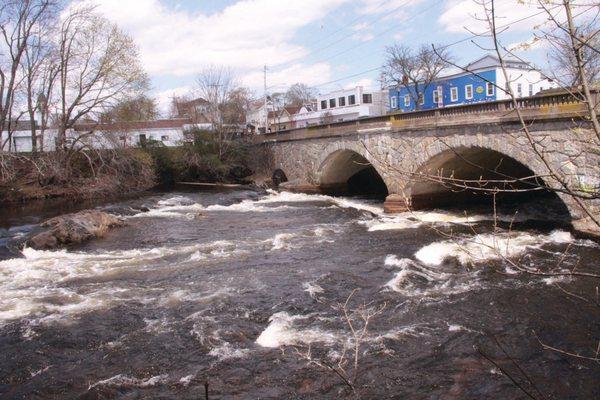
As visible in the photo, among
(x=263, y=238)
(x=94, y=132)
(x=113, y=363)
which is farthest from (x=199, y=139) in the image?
(x=113, y=363)

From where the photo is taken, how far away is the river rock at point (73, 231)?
14.2 m

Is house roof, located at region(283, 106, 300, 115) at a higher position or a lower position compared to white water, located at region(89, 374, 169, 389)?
higher

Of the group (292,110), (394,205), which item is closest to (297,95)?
(292,110)

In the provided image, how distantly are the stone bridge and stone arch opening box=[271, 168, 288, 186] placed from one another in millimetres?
48

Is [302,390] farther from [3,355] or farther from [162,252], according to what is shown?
[162,252]

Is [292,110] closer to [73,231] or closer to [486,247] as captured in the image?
[73,231]

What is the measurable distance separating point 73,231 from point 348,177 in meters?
17.3

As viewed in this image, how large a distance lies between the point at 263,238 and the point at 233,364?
838 cm

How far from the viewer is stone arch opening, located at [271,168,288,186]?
1294 inches

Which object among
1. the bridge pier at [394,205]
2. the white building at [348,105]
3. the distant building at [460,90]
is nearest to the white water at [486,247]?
the bridge pier at [394,205]

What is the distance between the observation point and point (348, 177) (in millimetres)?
28922

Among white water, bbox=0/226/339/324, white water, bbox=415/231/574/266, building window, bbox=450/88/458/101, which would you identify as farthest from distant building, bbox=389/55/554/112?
white water, bbox=0/226/339/324

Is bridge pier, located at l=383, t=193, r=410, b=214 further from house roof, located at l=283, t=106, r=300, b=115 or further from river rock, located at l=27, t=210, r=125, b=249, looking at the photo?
house roof, located at l=283, t=106, r=300, b=115

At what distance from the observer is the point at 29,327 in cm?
797
